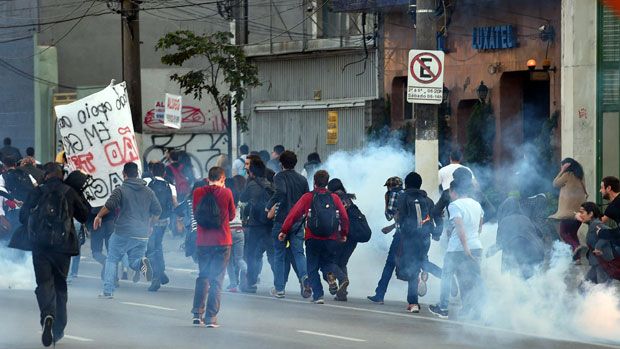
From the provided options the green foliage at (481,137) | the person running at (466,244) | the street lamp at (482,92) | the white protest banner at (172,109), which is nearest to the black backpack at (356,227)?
the person running at (466,244)

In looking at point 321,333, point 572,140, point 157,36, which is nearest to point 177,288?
point 321,333

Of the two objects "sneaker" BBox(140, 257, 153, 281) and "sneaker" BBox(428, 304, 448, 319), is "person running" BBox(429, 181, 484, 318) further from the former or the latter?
"sneaker" BBox(140, 257, 153, 281)

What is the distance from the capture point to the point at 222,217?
1494cm

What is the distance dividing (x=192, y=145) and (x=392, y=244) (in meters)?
24.4

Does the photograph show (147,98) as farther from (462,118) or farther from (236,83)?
(462,118)

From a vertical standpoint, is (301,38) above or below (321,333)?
above

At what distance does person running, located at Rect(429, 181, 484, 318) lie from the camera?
1536cm

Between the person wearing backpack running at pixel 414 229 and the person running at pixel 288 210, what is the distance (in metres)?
1.63

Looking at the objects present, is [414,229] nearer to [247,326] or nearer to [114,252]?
[247,326]

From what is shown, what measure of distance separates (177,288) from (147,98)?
22934 millimetres

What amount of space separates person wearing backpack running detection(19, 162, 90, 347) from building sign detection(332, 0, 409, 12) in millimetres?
17698

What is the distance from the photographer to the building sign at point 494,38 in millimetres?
28609

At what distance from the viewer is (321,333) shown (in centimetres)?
1435

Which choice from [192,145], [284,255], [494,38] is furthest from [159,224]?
[192,145]
